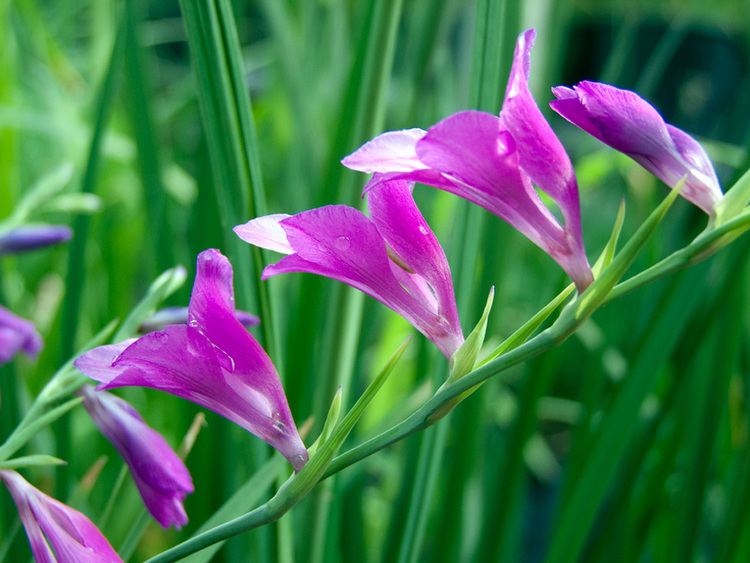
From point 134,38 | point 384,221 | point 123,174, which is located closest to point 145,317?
point 384,221

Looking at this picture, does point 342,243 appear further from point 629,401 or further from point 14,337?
point 629,401

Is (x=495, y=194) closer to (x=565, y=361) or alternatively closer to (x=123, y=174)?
(x=123, y=174)

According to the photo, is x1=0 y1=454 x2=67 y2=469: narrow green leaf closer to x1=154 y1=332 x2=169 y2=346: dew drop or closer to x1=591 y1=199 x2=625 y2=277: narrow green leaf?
x1=154 y1=332 x2=169 y2=346: dew drop

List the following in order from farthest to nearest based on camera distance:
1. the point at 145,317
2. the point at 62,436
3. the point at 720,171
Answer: the point at 720,171
the point at 62,436
the point at 145,317

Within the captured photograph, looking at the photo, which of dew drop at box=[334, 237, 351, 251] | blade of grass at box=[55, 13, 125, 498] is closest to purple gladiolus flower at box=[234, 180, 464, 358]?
dew drop at box=[334, 237, 351, 251]

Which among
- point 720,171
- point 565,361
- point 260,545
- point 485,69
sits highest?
point 485,69

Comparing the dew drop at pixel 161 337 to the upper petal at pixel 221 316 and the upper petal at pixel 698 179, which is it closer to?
the upper petal at pixel 221 316

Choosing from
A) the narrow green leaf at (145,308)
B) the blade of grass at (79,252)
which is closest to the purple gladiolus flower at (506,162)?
the narrow green leaf at (145,308)
